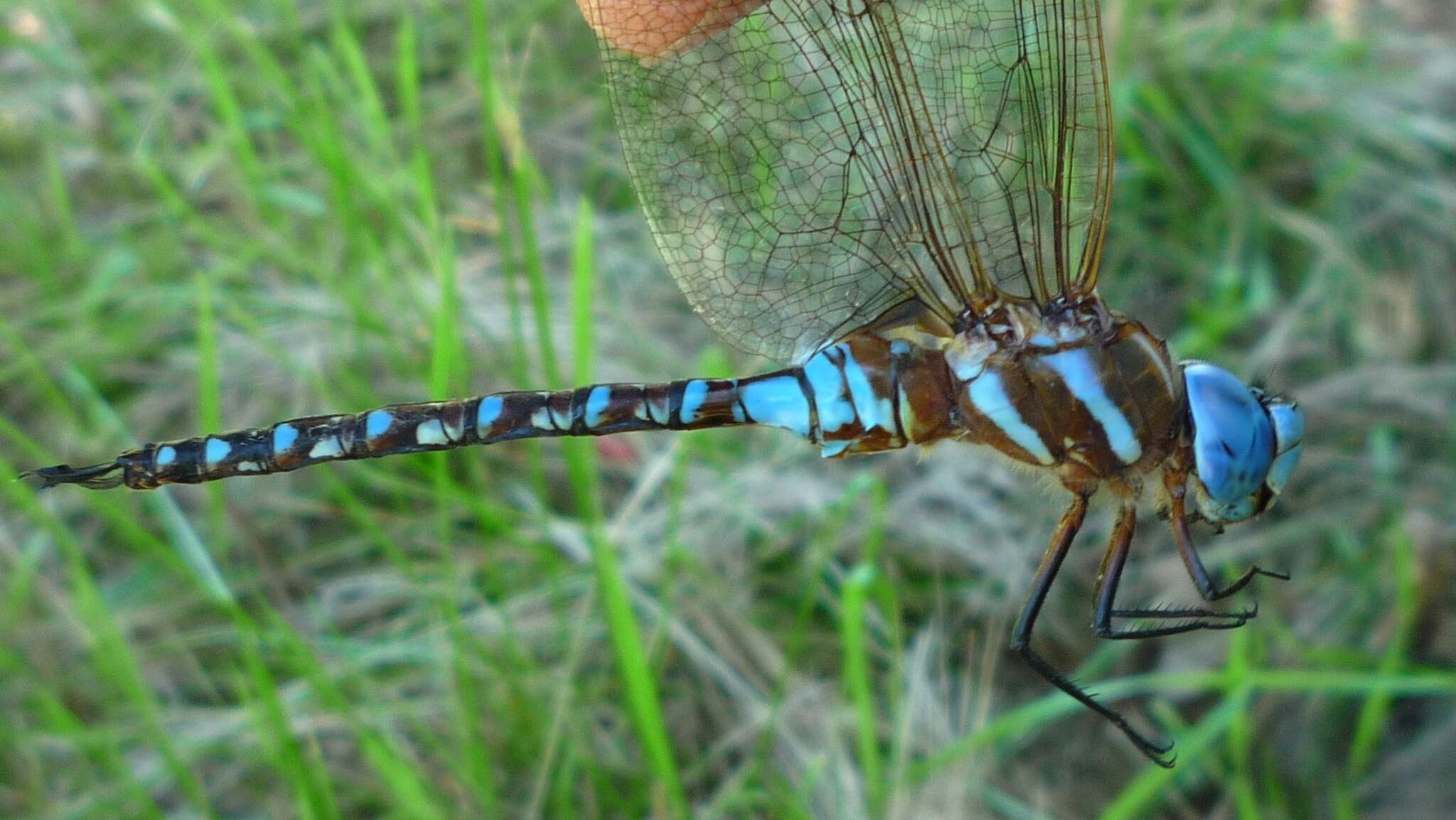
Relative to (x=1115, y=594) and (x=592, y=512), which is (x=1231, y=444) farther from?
(x=592, y=512)

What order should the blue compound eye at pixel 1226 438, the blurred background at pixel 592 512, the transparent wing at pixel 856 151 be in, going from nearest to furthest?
1. the blue compound eye at pixel 1226 438
2. the transparent wing at pixel 856 151
3. the blurred background at pixel 592 512

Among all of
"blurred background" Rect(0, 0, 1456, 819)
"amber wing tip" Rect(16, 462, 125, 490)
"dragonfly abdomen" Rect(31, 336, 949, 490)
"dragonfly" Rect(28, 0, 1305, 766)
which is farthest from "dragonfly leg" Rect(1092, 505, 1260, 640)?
"amber wing tip" Rect(16, 462, 125, 490)

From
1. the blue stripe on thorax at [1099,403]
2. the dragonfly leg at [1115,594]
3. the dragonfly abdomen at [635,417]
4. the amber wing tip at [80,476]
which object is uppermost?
the amber wing tip at [80,476]

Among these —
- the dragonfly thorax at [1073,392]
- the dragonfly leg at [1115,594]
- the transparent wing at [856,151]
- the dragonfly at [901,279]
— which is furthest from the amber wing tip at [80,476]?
the dragonfly leg at [1115,594]

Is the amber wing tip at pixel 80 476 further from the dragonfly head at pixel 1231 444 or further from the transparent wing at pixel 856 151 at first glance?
the dragonfly head at pixel 1231 444

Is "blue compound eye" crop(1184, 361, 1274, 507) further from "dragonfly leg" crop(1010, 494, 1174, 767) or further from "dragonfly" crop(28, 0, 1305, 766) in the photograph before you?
"dragonfly leg" crop(1010, 494, 1174, 767)

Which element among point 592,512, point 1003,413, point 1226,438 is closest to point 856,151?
point 1003,413

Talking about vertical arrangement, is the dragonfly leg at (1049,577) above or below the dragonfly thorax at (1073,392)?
below

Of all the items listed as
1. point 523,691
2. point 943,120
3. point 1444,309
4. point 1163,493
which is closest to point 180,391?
point 523,691
